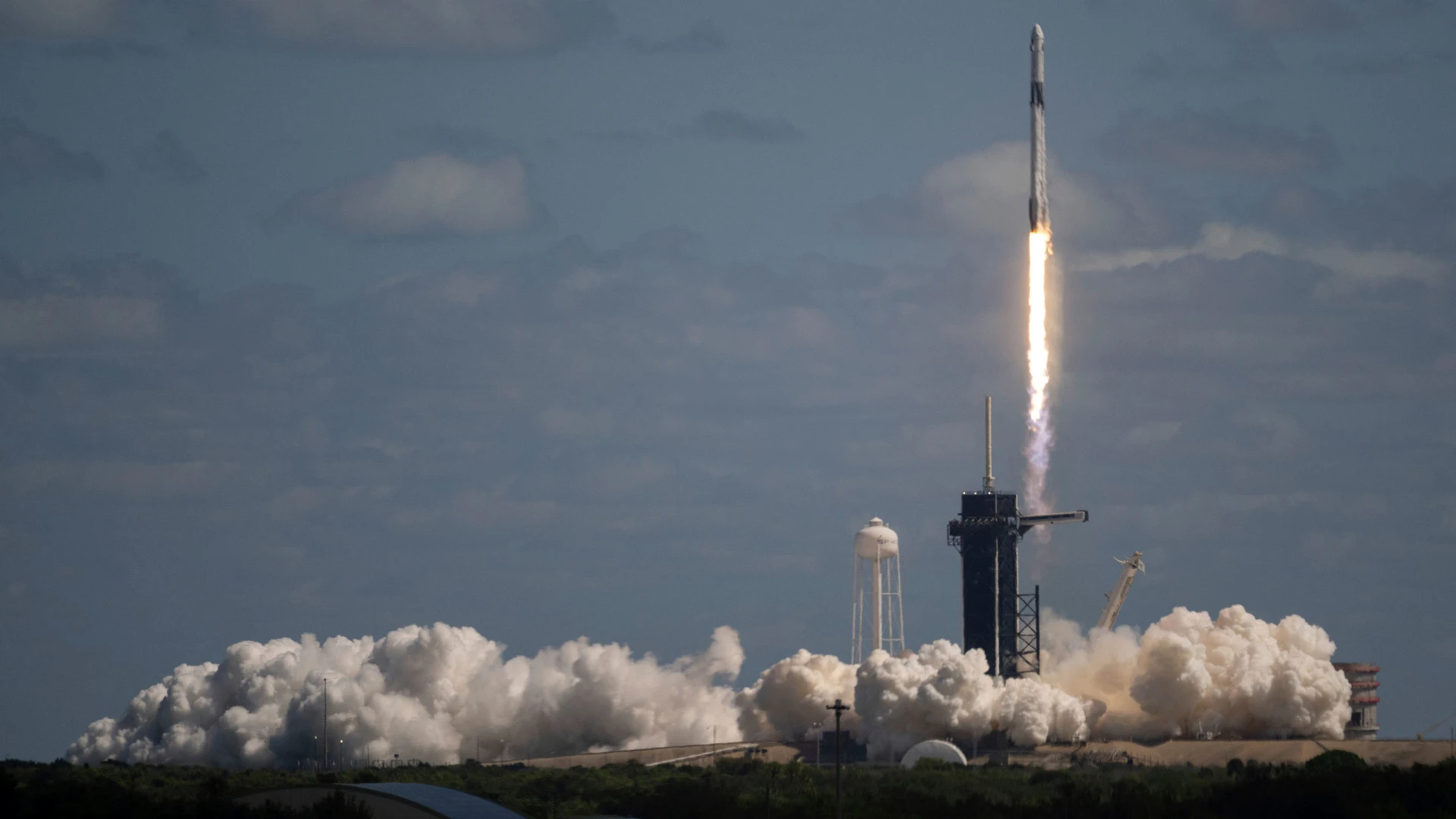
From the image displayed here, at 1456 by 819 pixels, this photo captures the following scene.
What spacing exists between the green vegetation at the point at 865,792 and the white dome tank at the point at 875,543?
60.3ft

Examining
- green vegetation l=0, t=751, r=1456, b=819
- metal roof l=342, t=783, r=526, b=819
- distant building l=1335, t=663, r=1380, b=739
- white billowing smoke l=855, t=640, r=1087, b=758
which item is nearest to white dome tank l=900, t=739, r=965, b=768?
green vegetation l=0, t=751, r=1456, b=819

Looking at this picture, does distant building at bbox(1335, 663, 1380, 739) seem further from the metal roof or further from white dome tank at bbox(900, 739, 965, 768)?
the metal roof

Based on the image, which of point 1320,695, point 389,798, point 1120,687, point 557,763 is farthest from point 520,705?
point 389,798

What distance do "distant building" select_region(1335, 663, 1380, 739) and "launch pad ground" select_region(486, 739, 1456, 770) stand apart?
5.95m

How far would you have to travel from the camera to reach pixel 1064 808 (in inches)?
4161

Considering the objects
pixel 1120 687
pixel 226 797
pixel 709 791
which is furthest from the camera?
pixel 1120 687

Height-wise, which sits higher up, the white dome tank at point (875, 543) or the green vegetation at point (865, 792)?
the white dome tank at point (875, 543)

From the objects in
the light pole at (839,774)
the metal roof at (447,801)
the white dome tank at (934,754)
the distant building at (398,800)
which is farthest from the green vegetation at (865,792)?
the metal roof at (447,801)

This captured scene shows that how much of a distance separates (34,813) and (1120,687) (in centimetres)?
7410

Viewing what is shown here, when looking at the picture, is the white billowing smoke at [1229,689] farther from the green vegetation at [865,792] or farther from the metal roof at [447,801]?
the metal roof at [447,801]

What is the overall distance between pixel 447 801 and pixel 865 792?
29.8m

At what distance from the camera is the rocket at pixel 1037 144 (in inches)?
4892

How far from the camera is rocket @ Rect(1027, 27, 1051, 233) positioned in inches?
4892

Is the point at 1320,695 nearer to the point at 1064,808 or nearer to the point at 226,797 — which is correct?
the point at 1064,808
